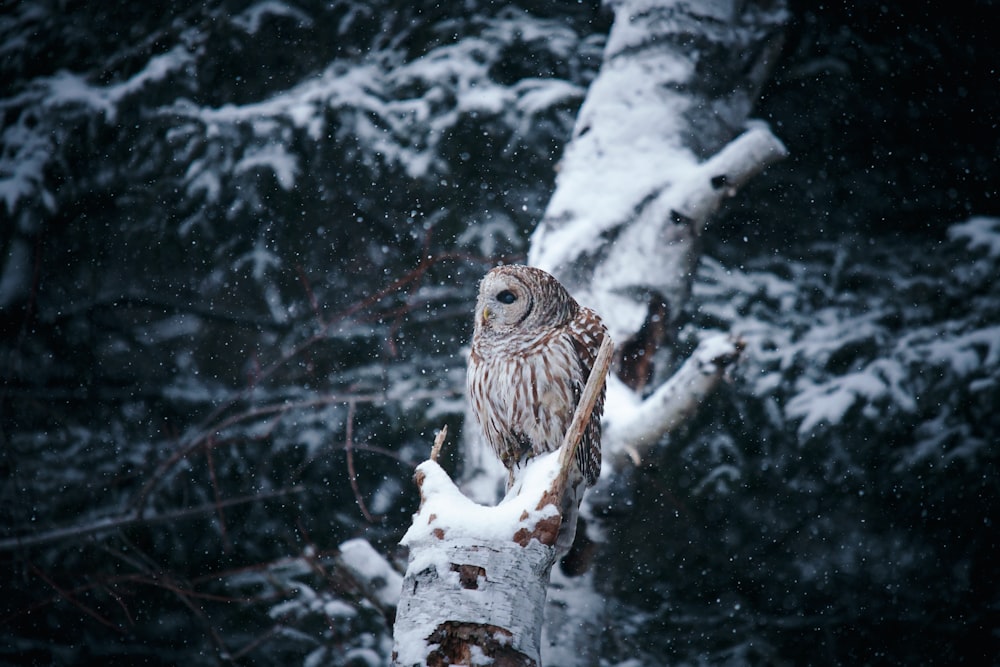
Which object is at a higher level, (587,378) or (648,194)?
(648,194)

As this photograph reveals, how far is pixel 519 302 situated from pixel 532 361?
0.16 meters

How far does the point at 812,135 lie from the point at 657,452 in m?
1.90

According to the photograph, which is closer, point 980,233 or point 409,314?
point 980,233

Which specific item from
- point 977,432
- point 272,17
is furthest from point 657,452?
point 272,17

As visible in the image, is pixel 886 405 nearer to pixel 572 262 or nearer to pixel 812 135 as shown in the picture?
pixel 812 135

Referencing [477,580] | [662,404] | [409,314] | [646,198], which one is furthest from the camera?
[409,314]

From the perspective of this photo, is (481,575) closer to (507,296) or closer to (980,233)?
(507,296)

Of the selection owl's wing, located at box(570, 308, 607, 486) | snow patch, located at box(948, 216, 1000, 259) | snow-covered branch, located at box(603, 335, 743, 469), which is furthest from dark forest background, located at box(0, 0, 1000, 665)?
owl's wing, located at box(570, 308, 607, 486)

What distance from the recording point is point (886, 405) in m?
3.23

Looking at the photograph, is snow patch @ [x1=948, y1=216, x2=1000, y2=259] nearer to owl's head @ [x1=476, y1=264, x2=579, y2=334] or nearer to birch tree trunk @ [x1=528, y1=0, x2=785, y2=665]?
birch tree trunk @ [x1=528, y1=0, x2=785, y2=665]

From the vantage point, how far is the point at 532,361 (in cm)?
187

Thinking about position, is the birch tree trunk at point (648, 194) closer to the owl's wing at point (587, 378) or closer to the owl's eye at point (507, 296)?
the owl's wing at point (587, 378)

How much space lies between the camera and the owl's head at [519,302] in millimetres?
1844

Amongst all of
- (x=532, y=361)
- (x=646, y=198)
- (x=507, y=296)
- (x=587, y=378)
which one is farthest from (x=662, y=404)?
(x=646, y=198)
